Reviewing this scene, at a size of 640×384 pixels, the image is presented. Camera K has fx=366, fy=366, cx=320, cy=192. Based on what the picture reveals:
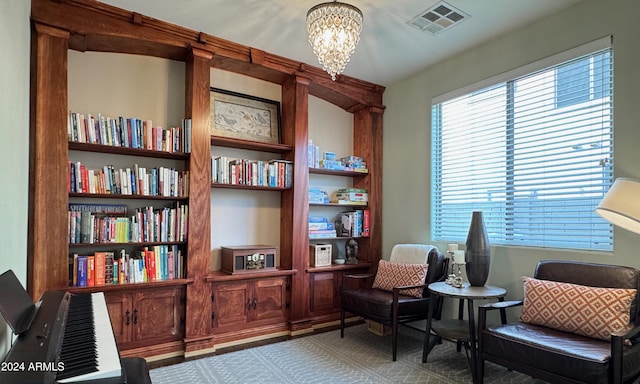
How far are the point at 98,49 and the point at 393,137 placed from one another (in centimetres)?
319

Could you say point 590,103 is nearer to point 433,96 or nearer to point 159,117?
point 433,96

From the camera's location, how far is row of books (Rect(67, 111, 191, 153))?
2910mm

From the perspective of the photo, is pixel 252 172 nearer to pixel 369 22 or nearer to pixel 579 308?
pixel 369 22

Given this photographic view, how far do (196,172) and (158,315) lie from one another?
4.24ft

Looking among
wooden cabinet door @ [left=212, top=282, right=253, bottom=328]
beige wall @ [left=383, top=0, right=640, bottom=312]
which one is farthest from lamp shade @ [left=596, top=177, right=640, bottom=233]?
wooden cabinet door @ [left=212, top=282, right=253, bottom=328]

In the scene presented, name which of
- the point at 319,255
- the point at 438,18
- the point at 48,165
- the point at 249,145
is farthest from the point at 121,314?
the point at 438,18

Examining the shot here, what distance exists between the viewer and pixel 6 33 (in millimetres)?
1835

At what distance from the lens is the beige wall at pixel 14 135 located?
1749mm

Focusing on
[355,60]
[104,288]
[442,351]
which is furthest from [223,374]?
[355,60]

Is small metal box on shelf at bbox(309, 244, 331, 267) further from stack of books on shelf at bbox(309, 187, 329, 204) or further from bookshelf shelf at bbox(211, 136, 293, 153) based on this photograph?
bookshelf shelf at bbox(211, 136, 293, 153)

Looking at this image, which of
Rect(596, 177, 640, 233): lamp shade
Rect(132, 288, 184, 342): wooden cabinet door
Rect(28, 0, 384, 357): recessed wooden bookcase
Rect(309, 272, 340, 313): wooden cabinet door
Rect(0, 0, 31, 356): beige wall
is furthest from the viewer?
Rect(309, 272, 340, 313): wooden cabinet door

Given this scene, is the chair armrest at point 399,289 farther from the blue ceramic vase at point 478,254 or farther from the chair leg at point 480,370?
the chair leg at point 480,370

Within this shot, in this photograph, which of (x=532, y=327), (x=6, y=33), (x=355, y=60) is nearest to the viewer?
(x=6, y=33)

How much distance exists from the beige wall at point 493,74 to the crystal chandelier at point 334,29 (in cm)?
168
